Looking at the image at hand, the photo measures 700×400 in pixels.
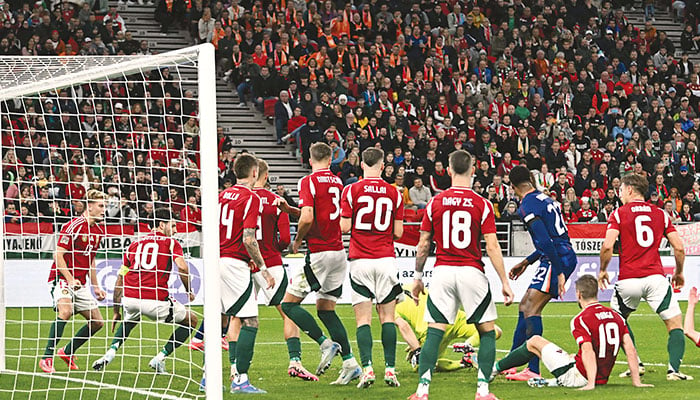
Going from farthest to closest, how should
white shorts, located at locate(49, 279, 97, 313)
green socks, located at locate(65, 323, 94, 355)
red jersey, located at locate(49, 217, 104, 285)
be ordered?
white shorts, located at locate(49, 279, 97, 313) → red jersey, located at locate(49, 217, 104, 285) → green socks, located at locate(65, 323, 94, 355)

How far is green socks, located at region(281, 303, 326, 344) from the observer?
968 cm

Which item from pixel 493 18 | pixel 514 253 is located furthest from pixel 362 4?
pixel 514 253

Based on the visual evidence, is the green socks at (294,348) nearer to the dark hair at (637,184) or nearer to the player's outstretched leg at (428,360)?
the player's outstretched leg at (428,360)

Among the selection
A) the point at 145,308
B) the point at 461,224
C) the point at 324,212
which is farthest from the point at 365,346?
the point at 145,308

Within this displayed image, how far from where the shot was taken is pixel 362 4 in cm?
2792

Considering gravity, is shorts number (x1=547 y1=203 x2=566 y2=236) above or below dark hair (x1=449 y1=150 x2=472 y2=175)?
below

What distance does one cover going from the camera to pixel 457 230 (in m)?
8.30

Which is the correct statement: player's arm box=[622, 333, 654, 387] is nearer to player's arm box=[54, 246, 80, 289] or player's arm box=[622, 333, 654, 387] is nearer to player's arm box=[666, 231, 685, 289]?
player's arm box=[666, 231, 685, 289]

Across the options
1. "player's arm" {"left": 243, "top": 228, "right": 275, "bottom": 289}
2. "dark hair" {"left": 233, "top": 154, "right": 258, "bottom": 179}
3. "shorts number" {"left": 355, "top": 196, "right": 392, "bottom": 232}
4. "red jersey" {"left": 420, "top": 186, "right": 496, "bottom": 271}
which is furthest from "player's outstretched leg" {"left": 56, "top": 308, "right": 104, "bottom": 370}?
"red jersey" {"left": 420, "top": 186, "right": 496, "bottom": 271}

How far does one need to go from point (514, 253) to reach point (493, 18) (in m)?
11.1

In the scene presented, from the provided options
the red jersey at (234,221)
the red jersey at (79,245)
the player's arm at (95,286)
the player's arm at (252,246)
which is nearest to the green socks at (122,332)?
the player's arm at (95,286)

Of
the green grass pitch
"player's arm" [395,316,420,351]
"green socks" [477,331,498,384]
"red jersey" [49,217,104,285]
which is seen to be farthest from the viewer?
"red jersey" [49,217,104,285]

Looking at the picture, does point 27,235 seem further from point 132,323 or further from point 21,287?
point 132,323

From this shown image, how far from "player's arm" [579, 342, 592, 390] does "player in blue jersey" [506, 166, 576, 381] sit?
69 centimetres
